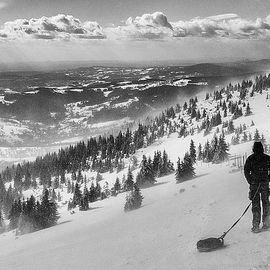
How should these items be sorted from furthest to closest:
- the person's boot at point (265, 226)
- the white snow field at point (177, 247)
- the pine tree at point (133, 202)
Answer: the pine tree at point (133, 202)
the person's boot at point (265, 226)
the white snow field at point (177, 247)

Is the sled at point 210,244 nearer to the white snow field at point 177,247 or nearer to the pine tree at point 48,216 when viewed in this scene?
the white snow field at point 177,247

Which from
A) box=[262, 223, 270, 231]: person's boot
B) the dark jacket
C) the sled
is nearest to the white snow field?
the sled

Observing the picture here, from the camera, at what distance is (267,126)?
16738 cm

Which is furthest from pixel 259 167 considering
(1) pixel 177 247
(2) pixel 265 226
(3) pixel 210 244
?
(1) pixel 177 247

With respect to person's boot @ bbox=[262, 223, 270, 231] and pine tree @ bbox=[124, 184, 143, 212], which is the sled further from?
pine tree @ bbox=[124, 184, 143, 212]

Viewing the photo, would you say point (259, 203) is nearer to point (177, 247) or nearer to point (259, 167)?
point (259, 167)

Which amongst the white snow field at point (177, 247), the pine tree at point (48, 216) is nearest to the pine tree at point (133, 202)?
the white snow field at point (177, 247)

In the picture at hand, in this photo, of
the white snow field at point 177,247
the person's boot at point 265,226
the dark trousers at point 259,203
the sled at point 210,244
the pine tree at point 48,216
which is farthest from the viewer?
the pine tree at point 48,216

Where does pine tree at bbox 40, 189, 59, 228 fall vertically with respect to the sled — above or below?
below

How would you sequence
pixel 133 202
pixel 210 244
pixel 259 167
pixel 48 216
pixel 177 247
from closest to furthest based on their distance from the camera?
pixel 210 244, pixel 259 167, pixel 177 247, pixel 133 202, pixel 48 216

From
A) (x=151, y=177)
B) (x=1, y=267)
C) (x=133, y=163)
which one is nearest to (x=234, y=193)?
(x=1, y=267)

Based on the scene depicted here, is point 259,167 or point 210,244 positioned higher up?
point 259,167

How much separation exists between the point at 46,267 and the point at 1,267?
4624 millimetres

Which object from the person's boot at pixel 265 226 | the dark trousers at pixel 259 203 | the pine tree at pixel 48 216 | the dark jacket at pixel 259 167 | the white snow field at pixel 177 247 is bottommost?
the pine tree at pixel 48 216
